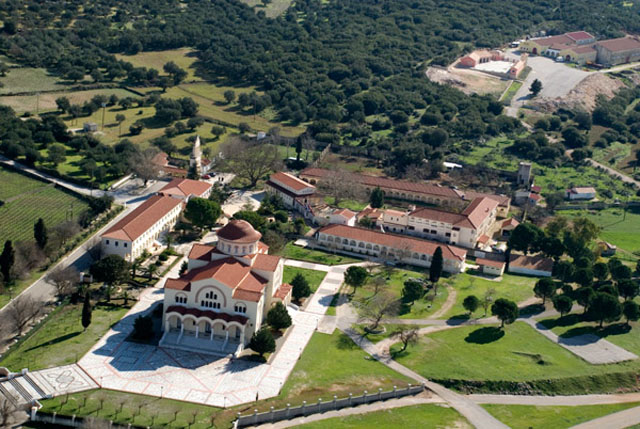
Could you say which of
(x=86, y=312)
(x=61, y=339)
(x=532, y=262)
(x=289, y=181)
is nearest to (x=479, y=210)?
(x=532, y=262)

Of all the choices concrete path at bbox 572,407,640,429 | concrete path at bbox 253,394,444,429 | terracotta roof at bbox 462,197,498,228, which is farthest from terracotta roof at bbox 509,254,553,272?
concrete path at bbox 253,394,444,429

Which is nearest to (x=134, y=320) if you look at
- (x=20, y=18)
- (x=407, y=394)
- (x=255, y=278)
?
(x=255, y=278)

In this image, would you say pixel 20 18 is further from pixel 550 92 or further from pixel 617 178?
pixel 617 178

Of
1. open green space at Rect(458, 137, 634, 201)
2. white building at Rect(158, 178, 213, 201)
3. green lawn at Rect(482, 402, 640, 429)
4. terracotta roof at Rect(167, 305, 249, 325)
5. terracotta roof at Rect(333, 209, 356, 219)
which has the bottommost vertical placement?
open green space at Rect(458, 137, 634, 201)

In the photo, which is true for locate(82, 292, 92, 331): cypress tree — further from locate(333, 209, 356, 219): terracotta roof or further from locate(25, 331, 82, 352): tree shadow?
locate(333, 209, 356, 219): terracotta roof

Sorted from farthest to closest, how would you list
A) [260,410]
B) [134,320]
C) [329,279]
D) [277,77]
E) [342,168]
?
1. [277,77]
2. [342,168]
3. [329,279]
4. [134,320]
5. [260,410]

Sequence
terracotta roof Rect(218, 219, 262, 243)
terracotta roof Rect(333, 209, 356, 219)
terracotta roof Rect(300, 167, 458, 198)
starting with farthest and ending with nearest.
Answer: terracotta roof Rect(300, 167, 458, 198) < terracotta roof Rect(333, 209, 356, 219) < terracotta roof Rect(218, 219, 262, 243)
